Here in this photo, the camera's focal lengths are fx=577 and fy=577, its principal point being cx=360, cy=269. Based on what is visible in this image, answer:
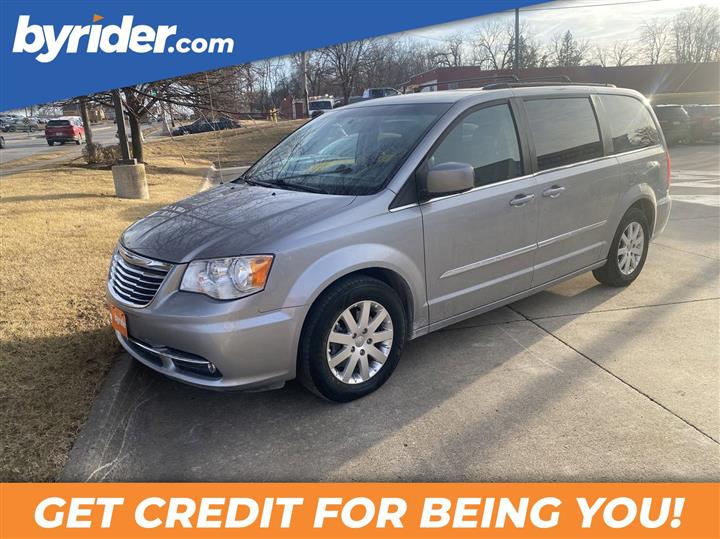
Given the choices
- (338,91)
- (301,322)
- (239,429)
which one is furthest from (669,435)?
(338,91)

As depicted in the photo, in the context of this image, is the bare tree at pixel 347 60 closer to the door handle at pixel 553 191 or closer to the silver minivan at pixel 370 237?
the silver minivan at pixel 370 237

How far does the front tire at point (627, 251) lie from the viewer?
5199 millimetres

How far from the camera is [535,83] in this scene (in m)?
4.83

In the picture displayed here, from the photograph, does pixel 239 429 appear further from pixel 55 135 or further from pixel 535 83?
pixel 55 135

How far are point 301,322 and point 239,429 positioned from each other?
745mm

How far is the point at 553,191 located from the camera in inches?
172

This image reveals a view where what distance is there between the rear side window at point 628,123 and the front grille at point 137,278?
393cm

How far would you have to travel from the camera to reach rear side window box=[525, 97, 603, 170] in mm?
4383

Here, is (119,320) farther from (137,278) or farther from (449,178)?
(449,178)

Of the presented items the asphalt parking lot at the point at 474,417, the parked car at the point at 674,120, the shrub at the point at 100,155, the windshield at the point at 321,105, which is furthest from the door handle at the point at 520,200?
the windshield at the point at 321,105

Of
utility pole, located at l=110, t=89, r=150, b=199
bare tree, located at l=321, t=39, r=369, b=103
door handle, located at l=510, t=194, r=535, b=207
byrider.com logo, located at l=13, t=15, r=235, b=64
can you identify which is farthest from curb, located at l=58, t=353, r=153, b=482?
bare tree, located at l=321, t=39, r=369, b=103

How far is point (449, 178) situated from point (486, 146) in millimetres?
736

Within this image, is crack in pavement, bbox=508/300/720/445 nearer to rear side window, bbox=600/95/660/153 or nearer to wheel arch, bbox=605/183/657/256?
wheel arch, bbox=605/183/657/256

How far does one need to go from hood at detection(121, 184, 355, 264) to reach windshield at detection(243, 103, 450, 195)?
0.62 ft
